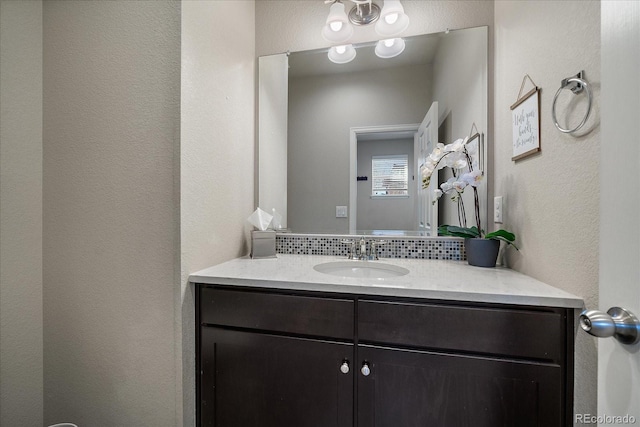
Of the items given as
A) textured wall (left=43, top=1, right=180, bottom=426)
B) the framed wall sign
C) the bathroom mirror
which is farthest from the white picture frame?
textured wall (left=43, top=1, right=180, bottom=426)

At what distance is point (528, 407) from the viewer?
764mm

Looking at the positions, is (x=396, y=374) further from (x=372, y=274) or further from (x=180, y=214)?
(x=180, y=214)

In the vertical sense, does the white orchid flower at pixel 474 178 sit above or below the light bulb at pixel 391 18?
below

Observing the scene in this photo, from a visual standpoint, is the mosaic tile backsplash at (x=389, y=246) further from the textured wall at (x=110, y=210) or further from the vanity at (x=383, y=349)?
the textured wall at (x=110, y=210)

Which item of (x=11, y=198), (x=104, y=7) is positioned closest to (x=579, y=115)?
(x=104, y=7)

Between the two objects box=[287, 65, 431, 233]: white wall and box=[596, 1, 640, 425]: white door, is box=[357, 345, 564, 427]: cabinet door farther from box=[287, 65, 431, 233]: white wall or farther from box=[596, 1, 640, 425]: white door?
box=[287, 65, 431, 233]: white wall

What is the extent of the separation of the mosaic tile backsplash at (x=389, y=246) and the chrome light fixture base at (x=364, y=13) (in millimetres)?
1204

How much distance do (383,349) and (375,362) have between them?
0.17 feet

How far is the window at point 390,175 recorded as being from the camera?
58.5 inches

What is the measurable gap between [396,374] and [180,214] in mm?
956

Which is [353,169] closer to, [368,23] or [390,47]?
[390,47]

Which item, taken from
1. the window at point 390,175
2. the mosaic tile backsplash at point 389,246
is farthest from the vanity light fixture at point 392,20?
the mosaic tile backsplash at point 389,246

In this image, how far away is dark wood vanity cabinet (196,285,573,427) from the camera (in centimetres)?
77

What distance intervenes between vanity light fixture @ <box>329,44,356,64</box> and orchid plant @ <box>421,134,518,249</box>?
74cm
